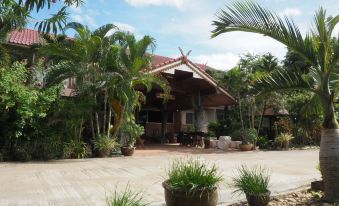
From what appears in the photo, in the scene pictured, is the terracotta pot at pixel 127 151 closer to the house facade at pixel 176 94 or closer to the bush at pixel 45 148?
the bush at pixel 45 148

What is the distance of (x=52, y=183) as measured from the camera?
7449mm

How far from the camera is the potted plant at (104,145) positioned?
12.8 metres

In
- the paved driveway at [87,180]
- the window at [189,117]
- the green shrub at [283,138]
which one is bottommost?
the paved driveway at [87,180]

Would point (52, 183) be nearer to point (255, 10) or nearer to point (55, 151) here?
point (55, 151)

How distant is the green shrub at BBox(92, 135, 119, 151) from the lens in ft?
42.0

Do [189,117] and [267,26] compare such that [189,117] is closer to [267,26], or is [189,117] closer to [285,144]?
[285,144]

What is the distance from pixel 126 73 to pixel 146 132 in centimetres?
1049

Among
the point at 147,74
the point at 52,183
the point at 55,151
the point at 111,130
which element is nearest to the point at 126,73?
the point at 147,74

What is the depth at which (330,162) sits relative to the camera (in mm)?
5273

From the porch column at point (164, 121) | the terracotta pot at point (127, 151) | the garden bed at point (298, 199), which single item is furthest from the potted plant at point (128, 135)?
the garden bed at point (298, 199)

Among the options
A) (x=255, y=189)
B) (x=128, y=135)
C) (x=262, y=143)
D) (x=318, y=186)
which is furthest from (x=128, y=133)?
(x=255, y=189)

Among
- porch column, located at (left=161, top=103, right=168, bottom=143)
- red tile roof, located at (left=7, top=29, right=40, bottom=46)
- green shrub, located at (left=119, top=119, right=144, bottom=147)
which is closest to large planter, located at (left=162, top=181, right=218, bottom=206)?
green shrub, located at (left=119, top=119, right=144, bottom=147)

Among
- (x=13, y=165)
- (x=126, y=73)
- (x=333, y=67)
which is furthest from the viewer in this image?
(x=126, y=73)

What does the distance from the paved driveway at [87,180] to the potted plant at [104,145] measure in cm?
160
